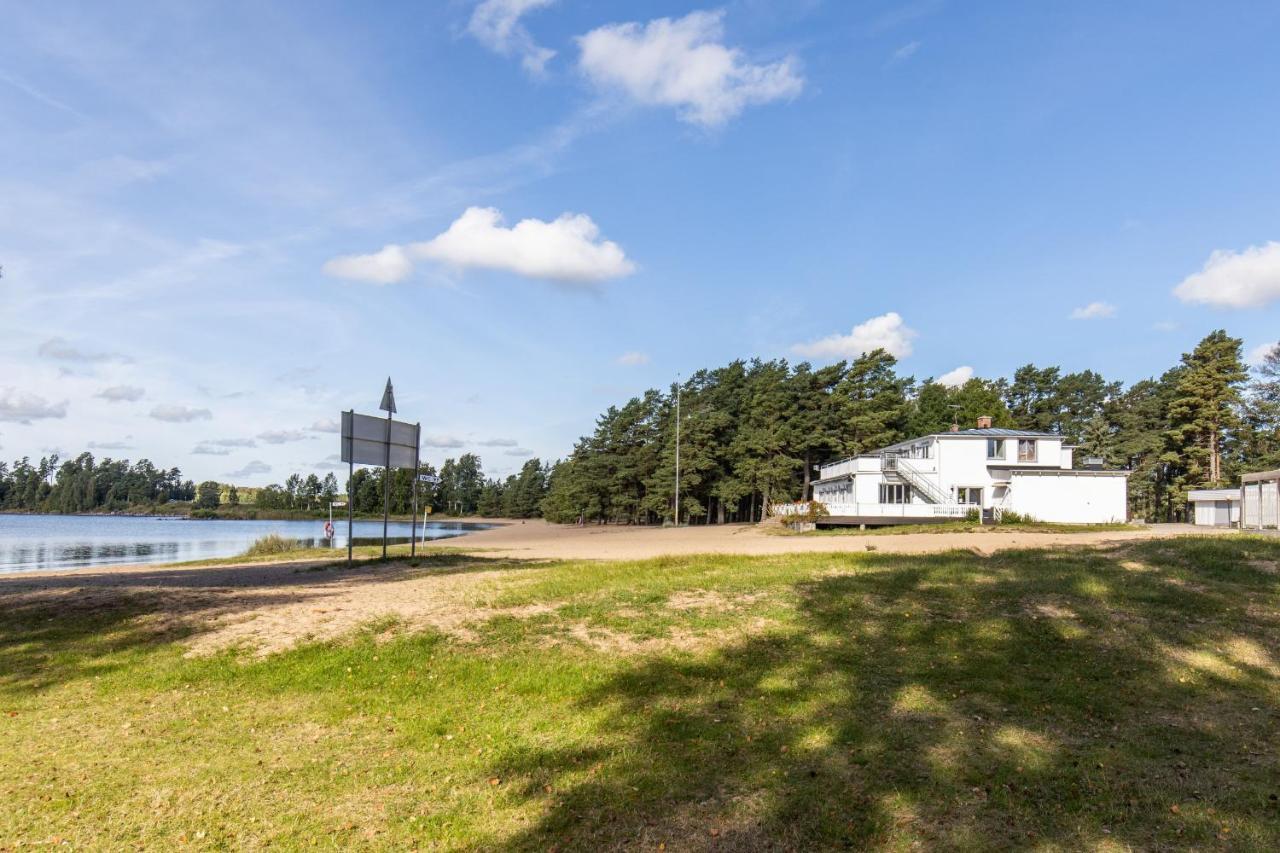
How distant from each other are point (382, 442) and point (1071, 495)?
35757 millimetres

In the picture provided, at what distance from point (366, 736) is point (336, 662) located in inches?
94.3

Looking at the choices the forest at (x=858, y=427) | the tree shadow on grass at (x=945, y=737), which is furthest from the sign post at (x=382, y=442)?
the forest at (x=858, y=427)

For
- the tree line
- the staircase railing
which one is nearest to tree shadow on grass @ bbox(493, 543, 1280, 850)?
the staircase railing

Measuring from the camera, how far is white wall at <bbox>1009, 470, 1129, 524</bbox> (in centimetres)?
4054

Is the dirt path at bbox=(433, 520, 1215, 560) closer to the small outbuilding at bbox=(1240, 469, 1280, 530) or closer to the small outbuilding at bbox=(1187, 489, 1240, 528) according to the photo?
the small outbuilding at bbox=(1240, 469, 1280, 530)

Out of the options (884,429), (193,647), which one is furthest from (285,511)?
(193,647)

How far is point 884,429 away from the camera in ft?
224

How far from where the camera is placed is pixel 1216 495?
51.0 meters

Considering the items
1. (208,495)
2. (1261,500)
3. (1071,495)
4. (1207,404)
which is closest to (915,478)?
(1071,495)

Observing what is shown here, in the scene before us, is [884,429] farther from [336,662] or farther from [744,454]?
[336,662]

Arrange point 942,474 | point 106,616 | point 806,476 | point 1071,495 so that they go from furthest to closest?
point 806,476 → point 942,474 → point 1071,495 → point 106,616

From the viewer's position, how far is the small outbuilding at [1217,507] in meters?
48.7

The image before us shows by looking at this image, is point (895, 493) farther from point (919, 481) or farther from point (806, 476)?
point (806, 476)

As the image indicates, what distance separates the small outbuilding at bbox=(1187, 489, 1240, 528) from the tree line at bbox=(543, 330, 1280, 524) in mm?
11505
